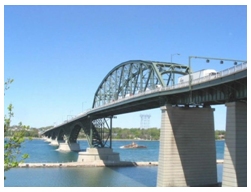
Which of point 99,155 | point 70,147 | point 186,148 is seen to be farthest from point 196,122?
point 70,147

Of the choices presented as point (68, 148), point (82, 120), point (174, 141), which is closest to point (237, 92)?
point (174, 141)

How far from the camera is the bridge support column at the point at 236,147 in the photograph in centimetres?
2886

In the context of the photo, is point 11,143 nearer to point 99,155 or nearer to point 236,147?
point 236,147

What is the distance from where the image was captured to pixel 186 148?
1597 inches

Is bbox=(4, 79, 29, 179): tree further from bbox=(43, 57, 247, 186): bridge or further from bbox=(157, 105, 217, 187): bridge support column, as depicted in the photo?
bbox=(157, 105, 217, 187): bridge support column

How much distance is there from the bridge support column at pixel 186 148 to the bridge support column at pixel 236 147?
33.9ft

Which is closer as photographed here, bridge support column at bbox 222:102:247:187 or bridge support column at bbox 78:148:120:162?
bridge support column at bbox 222:102:247:187

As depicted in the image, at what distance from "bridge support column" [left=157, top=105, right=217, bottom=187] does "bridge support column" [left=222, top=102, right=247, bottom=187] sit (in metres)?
10.3

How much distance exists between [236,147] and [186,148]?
1191 cm

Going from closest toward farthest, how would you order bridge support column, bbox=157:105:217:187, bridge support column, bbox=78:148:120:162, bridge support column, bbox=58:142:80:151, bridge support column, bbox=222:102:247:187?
bridge support column, bbox=222:102:247:187, bridge support column, bbox=157:105:217:187, bridge support column, bbox=78:148:120:162, bridge support column, bbox=58:142:80:151

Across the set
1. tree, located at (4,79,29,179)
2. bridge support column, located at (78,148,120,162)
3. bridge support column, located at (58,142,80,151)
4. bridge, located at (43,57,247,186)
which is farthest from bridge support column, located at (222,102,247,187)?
bridge support column, located at (58,142,80,151)

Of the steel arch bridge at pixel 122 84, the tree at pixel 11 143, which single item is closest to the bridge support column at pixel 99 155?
the steel arch bridge at pixel 122 84

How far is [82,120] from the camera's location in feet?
332

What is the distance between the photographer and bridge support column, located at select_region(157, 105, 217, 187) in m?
39.6
